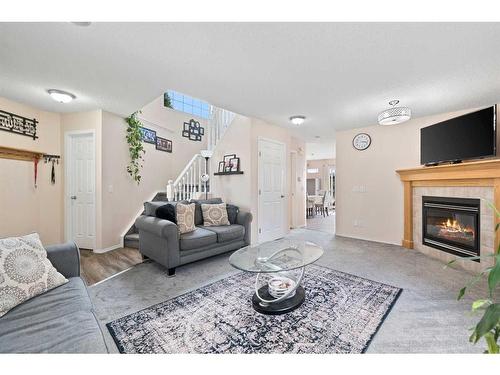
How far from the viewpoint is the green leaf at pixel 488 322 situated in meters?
0.65

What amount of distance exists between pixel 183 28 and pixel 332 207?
31.6ft

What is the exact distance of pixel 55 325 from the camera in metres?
1.05

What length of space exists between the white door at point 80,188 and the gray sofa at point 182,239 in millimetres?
1302

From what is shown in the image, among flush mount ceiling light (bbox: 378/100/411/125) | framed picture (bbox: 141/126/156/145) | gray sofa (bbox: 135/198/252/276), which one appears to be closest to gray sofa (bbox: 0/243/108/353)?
gray sofa (bbox: 135/198/252/276)

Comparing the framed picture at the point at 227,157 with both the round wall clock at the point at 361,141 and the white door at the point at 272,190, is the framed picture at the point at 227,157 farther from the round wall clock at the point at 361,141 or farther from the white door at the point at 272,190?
the round wall clock at the point at 361,141

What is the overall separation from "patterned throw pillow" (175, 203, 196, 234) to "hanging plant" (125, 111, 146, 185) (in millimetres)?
1709

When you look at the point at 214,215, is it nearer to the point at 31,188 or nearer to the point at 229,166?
the point at 229,166

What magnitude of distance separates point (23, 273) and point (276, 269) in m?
1.63

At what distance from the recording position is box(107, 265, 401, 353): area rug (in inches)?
56.2

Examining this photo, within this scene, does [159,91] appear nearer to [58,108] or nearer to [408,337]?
[58,108]

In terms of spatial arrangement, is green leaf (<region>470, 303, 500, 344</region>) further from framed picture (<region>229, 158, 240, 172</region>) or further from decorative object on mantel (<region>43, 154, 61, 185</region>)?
decorative object on mantel (<region>43, 154, 61, 185</region>)

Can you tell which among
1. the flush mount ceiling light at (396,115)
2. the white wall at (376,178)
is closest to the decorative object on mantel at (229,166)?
the white wall at (376,178)

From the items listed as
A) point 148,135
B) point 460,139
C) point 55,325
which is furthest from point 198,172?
point 460,139
